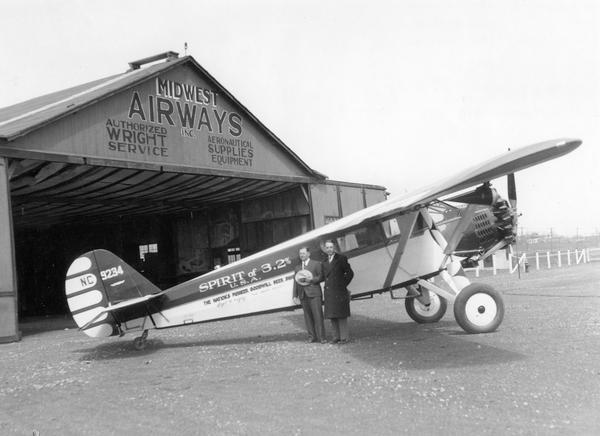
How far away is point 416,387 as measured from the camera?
5.79 metres

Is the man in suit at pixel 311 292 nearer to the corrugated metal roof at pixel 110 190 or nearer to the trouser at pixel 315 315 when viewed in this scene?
the trouser at pixel 315 315

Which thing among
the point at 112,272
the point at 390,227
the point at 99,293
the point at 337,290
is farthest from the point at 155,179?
the point at 337,290

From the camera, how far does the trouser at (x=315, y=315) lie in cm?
885

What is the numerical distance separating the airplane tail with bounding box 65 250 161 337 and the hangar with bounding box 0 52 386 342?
3315 millimetres

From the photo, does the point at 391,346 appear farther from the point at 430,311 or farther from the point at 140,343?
the point at 140,343

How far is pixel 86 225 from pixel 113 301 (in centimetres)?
1882

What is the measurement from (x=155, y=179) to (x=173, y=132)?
6.85 ft

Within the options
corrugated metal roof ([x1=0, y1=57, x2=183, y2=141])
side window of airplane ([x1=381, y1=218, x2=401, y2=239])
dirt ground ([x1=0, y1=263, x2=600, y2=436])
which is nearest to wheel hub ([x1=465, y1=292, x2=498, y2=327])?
dirt ground ([x1=0, y1=263, x2=600, y2=436])

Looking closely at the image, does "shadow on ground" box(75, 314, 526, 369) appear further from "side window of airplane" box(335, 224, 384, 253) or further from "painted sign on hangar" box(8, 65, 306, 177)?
"painted sign on hangar" box(8, 65, 306, 177)

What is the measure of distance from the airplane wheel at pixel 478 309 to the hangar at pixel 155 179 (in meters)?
8.77

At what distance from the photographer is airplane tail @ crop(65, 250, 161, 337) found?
341 inches

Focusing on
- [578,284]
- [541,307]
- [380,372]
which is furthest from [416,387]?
[578,284]

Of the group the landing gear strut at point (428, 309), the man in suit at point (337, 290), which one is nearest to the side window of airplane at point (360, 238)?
the man in suit at point (337, 290)

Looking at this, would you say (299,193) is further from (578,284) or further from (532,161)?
(532,161)
